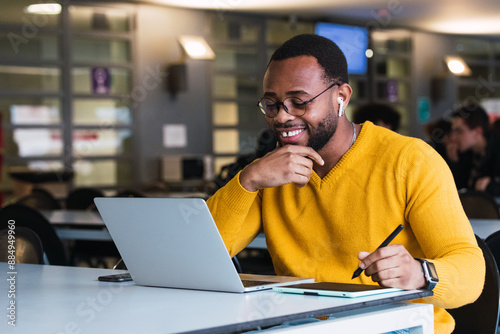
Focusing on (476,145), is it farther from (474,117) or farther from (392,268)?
(392,268)

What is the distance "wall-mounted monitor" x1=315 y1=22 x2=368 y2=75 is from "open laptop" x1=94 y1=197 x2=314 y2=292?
30.4 ft

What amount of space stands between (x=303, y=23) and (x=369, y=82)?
163cm

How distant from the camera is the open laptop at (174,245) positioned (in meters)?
1.36

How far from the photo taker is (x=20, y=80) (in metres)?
8.07

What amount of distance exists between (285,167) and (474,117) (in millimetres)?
4344

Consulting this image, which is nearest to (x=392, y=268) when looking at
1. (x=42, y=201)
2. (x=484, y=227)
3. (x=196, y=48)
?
(x=484, y=227)

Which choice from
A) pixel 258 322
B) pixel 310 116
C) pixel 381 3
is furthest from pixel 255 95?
pixel 258 322

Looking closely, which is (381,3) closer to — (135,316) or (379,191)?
(379,191)

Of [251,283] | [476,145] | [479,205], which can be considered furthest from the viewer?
[476,145]

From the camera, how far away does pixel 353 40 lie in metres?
11.0

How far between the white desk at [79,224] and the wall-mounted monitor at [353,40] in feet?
22.3

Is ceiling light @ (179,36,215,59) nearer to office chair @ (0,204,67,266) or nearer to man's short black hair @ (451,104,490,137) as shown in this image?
man's short black hair @ (451,104,490,137)

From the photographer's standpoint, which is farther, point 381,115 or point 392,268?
point 381,115

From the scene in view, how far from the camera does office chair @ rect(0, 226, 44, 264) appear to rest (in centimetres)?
230
